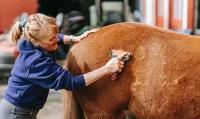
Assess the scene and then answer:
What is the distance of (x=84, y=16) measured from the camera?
38.7ft

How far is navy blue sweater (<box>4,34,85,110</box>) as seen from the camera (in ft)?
11.0

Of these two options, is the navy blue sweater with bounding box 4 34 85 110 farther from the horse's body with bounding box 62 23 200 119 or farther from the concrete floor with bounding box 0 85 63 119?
the concrete floor with bounding box 0 85 63 119

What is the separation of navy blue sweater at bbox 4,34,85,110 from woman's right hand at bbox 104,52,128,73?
7.7 inches

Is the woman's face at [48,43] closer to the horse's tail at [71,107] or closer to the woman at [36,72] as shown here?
the woman at [36,72]

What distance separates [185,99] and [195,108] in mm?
92

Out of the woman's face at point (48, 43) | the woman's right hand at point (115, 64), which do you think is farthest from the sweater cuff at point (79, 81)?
the woman's face at point (48, 43)

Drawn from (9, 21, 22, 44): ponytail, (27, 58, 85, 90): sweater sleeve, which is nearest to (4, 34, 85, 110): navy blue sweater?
(27, 58, 85, 90): sweater sleeve

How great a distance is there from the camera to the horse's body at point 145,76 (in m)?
3.53

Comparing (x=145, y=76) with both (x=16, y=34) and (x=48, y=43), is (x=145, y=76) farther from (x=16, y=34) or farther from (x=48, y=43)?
(x=16, y=34)

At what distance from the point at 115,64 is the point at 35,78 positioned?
1.79 feet

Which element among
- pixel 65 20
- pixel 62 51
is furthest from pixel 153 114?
pixel 65 20

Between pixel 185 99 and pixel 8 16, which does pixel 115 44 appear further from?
pixel 8 16

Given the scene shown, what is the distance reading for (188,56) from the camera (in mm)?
3566

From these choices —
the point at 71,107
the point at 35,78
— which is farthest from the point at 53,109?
the point at 35,78
